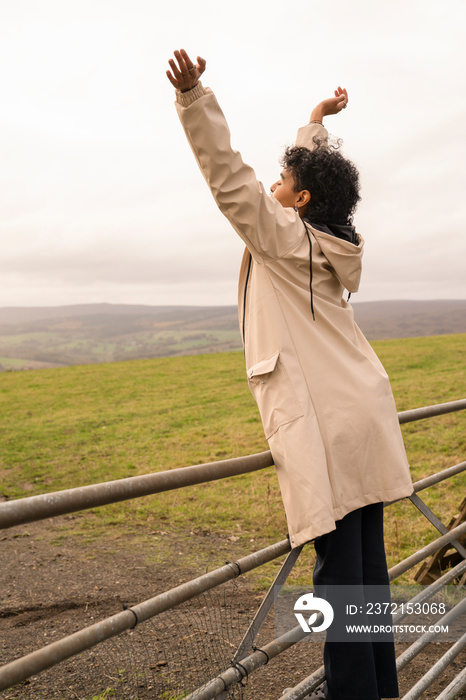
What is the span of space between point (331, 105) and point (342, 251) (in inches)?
47.4

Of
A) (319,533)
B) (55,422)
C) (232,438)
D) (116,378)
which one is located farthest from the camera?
(116,378)

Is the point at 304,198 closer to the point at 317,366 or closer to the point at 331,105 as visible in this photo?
the point at 317,366

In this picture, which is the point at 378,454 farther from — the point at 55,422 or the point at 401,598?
the point at 55,422

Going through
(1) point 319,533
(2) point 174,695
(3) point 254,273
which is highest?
(3) point 254,273

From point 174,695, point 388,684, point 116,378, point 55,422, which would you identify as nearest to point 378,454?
point 388,684

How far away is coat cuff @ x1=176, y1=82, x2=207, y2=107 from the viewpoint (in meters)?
1.85

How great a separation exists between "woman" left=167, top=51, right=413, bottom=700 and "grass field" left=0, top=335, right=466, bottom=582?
410cm

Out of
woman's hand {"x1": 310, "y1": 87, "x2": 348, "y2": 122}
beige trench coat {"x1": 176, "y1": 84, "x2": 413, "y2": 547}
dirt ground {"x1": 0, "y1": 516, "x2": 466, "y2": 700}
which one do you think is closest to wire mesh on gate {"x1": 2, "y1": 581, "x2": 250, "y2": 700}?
dirt ground {"x1": 0, "y1": 516, "x2": 466, "y2": 700}

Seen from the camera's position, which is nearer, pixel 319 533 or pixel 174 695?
pixel 319 533

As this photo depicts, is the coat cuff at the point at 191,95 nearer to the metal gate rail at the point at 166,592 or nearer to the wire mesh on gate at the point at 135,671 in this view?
the metal gate rail at the point at 166,592

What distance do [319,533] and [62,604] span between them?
4156 millimetres

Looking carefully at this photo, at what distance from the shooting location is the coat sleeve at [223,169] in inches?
72.3

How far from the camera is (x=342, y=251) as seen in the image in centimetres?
211

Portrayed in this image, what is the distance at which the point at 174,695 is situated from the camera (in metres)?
3.23
